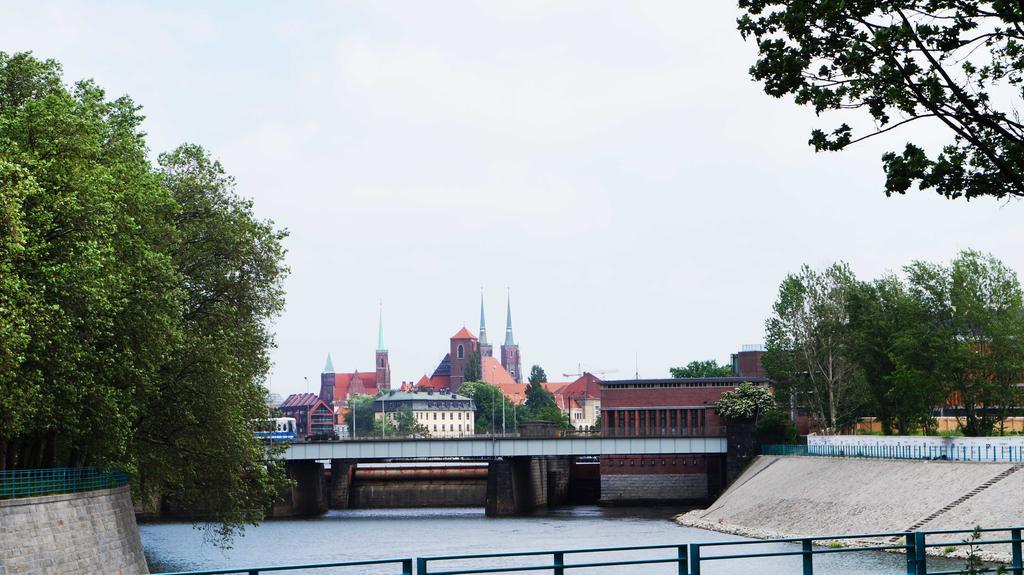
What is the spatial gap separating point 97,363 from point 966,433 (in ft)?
239

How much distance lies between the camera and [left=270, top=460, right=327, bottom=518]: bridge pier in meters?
115

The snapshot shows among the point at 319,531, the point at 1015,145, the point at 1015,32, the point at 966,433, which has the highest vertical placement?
the point at 1015,32

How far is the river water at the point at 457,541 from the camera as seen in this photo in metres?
54.5

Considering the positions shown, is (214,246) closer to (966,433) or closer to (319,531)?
(319,531)

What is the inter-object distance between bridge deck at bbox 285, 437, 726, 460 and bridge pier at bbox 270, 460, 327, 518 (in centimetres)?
398

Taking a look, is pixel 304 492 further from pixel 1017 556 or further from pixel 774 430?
pixel 1017 556

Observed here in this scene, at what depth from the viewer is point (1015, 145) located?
963 inches

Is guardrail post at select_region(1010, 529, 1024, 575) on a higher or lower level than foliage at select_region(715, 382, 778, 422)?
lower

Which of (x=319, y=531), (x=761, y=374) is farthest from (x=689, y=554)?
(x=761, y=374)

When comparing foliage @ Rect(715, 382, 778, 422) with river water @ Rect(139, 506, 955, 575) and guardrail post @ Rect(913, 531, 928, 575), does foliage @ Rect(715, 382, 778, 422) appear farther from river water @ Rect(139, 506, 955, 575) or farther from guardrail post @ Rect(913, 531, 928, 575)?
guardrail post @ Rect(913, 531, 928, 575)

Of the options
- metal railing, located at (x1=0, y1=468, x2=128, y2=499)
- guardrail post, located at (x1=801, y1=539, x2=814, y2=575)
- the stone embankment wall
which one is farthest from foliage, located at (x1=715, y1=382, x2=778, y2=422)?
guardrail post, located at (x1=801, y1=539, x2=814, y2=575)

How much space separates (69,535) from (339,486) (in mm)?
86580

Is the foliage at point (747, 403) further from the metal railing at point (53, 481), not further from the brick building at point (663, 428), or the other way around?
the metal railing at point (53, 481)

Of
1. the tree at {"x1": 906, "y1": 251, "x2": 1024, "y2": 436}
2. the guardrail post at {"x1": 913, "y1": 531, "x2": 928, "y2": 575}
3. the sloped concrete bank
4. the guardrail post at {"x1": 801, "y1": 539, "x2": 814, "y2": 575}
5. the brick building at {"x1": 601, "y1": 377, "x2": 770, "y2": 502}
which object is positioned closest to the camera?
the guardrail post at {"x1": 801, "y1": 539, "x2": 814, "y2": 575}
